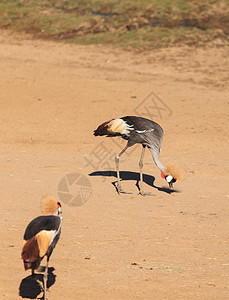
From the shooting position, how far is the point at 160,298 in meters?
6.04

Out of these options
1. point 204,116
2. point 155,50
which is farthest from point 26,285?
point 155,50

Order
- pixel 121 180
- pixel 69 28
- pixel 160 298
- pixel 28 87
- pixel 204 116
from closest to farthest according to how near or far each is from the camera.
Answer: pixel 160 298 < pixel 121 180 < pixel 204 116 < pixel 28 87 < pixel 69 28

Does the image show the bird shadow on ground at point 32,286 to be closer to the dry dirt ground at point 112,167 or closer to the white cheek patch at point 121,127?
the dry dirt ground at point 112,167

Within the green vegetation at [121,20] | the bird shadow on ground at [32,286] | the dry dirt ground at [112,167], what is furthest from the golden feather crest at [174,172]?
the green vegetation at [121,20]

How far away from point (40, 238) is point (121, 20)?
18.7 metres

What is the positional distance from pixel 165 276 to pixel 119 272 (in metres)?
0.51

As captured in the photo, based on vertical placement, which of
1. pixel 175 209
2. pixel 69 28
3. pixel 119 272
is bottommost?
pixel 69 28

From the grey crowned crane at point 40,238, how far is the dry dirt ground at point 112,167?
71 centimetres

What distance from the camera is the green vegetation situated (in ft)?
70.3

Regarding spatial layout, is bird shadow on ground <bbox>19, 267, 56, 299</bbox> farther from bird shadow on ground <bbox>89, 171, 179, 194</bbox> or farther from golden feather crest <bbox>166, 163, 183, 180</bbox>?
bird shadow on ground <bbox>89, 171, 179, 194</bbox>

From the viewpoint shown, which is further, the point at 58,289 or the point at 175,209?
the point at 175,209

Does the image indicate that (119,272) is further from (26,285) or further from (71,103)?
(71,103)

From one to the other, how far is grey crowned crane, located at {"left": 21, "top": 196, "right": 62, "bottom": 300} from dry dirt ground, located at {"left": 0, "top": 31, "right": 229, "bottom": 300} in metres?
0.71

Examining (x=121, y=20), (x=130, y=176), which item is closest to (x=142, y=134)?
(x=130, y=176)
